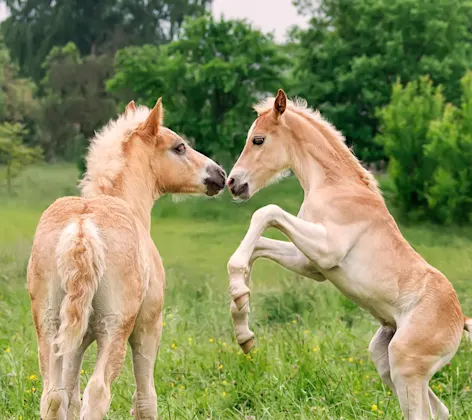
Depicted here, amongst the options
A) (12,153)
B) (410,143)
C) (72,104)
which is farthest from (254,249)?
(72,104)

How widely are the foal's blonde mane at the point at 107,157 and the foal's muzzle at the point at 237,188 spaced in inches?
29.9

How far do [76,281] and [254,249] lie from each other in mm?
1526

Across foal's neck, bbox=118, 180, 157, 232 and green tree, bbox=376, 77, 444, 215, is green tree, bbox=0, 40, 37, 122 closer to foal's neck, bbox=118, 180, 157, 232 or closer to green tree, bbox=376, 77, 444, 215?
green tree, bbox=376, 77, 444, 215

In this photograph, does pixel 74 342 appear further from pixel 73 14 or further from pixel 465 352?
pixel 73 14

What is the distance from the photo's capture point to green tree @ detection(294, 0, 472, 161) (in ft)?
89.0

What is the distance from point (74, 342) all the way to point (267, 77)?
24372mm

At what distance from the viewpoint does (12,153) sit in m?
31.4

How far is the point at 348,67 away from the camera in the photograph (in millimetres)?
28688

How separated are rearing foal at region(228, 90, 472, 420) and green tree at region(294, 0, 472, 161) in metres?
21.7

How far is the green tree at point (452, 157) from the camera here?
20.6 m

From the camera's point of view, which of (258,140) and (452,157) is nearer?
(258,140)

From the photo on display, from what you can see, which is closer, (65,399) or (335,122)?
(65,399)

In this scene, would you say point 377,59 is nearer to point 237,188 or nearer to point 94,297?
point 237,188

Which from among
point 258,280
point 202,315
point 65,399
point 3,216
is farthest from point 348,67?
point 65,399
